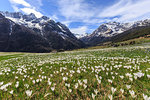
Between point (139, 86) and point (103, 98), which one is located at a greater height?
point (103, 98)

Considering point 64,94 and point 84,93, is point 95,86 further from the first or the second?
point 64,94

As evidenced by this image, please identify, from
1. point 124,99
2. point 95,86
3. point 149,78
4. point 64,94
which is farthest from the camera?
point 149,78

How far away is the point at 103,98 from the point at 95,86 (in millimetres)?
1038

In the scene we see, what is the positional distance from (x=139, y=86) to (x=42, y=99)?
3186mm

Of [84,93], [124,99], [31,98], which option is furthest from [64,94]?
[124,99]

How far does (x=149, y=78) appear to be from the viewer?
3506 millimetres

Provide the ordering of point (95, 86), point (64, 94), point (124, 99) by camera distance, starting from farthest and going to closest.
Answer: point (95, 86), point (64, 94), point (124, 99)

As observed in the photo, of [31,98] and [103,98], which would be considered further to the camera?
[31,98]

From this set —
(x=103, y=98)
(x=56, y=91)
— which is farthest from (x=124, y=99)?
(x=56, y=91)

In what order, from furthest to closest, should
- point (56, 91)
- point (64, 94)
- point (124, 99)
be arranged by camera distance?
1. point (56, 91)
2. point (64, 94)
3. point (124, 99)

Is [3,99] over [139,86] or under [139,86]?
over

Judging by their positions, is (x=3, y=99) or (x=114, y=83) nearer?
(x=3, y=99)

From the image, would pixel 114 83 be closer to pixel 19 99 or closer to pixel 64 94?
pixel 64 94

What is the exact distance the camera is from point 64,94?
2711mm
